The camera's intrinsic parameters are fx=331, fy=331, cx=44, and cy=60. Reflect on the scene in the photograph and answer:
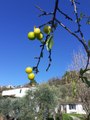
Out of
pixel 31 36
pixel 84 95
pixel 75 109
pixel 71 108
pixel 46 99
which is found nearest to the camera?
pixel 31 36

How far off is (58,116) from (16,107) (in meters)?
5.15

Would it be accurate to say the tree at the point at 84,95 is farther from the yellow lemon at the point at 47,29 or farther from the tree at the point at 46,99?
the tree at the point at 46,99

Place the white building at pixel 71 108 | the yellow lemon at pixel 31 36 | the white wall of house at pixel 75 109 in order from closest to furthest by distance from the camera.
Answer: the yellow lemon at pixel 31 36 → the white wall of house at pixel 75 109 → the white building at pixel 71 108

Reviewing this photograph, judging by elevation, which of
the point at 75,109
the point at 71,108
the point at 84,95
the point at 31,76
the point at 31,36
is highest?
the point at 71,108

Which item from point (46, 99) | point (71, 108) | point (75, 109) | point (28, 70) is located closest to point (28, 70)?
point (28, 70)

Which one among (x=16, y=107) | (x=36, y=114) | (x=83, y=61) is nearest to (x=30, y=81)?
(x=83, y=61)

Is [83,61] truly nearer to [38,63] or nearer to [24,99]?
[24,99]

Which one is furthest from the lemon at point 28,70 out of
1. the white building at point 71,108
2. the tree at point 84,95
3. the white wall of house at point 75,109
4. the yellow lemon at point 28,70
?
the white building at point 71,108

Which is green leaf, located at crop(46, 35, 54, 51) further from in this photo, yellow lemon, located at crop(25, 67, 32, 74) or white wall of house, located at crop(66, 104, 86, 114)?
white wall of house, located at crop(66, 104, 86, 114)

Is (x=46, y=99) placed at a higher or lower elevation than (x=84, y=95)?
higher

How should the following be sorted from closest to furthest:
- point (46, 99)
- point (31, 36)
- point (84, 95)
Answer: point (31, 36) → point (84, 95) → point (46, 99)

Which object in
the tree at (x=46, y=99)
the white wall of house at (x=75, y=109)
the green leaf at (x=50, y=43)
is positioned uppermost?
the white wall of house at (x=75, y=109)

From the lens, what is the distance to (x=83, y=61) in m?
21.0

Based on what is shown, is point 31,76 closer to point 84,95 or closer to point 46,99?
point 84,95
